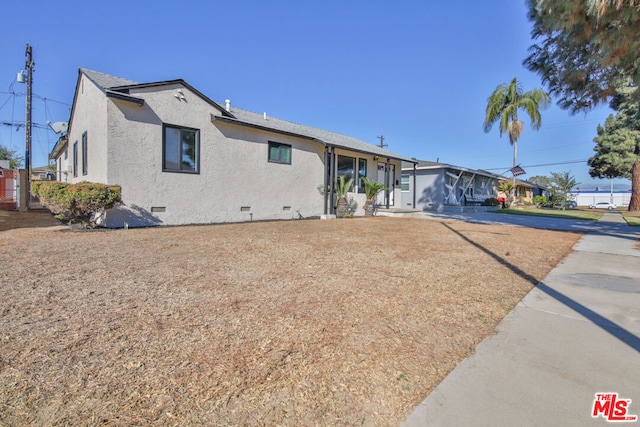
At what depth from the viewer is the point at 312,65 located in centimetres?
1795

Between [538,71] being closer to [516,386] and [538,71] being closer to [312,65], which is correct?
[516,386]

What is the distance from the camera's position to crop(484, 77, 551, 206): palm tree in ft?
77.7

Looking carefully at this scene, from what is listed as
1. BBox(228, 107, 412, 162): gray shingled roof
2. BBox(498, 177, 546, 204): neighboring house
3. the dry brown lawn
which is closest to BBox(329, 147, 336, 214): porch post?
BBox(228, 107, 412, 162): gray shingled roof

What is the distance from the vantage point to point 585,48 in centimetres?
680

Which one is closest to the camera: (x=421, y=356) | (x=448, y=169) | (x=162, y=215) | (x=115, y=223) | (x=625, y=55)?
(x=421, y=356)

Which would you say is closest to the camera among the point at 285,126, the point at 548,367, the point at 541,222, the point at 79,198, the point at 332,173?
the point at 548,367

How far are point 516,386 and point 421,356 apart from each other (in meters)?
0.62

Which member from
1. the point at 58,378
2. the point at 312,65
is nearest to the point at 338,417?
the point at 58,378

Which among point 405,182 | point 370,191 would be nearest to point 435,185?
point 405,182

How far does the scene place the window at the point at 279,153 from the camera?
12.6 metres

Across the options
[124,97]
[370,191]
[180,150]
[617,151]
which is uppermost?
[617,151]

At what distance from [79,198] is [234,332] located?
715 cm

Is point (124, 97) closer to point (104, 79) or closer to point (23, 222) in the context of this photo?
point (104, 79)

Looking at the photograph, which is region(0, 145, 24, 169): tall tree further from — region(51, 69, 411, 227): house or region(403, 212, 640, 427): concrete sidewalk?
region(403, 212, 640, 427): concrete sidewalk
